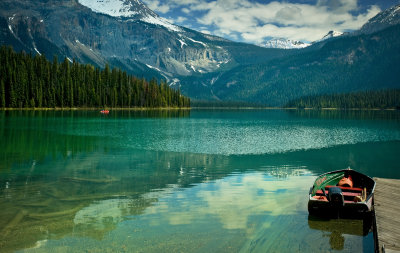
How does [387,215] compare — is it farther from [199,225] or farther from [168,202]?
[168,202]

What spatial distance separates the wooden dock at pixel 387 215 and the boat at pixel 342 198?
0.66 meters

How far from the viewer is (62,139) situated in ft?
177

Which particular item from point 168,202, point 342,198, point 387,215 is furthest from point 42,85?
point 387,215

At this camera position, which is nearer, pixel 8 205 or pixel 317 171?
pixel 8 205

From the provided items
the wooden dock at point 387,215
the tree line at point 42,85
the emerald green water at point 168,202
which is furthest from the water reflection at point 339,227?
the tree line at point 42,85

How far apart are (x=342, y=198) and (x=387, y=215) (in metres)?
2.25

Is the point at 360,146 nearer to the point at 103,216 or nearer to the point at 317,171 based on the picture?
the point at 317,171

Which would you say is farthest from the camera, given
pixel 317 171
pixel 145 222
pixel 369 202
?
pixel 317 171

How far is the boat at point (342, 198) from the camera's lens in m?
18.0

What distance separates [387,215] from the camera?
17094mm

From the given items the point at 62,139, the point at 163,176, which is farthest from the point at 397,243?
the point at 62,139

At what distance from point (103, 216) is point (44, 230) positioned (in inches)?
122

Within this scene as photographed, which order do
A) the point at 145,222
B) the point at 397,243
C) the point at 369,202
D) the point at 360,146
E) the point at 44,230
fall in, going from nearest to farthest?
the point at 397,243 < the point at 44,230 < the point at 145,222 < the point at 369,202 < the point at 360,146

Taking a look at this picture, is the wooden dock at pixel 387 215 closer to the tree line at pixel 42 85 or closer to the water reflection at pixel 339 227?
the water reflection at pixel 339 227
